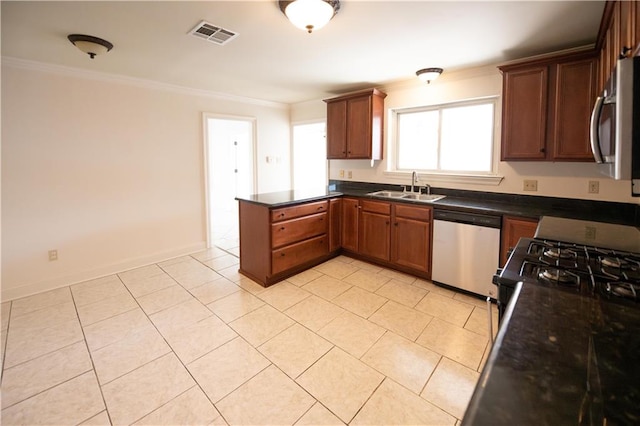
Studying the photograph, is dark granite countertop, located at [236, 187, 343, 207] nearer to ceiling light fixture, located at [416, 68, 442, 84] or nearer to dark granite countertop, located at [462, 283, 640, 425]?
ceiling light fixture, located at [416, 68, 442, 84]

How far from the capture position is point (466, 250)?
9.78 ft

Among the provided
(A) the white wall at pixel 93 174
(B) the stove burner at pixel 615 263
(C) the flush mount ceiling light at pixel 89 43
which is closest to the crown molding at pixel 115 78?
(A) the white wall at pixel 93 174

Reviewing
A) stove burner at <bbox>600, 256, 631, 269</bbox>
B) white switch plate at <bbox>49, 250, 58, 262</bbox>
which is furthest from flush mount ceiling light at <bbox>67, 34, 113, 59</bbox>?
stove burner at <bbox>600, 256, 631, 269</bbox>

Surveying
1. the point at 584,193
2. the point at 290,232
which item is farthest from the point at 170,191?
the point at 584,193

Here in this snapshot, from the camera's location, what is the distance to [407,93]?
387cm

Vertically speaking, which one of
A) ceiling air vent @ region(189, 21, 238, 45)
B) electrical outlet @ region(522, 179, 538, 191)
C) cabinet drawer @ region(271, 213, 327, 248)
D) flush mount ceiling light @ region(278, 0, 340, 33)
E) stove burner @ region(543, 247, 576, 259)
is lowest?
cabinet drawer @ region(271, 213, 327, 248)

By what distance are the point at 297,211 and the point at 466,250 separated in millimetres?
1780

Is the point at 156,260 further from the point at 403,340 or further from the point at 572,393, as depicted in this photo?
the point at 572,393

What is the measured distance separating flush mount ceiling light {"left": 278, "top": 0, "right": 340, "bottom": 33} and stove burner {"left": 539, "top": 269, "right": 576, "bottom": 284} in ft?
6.02

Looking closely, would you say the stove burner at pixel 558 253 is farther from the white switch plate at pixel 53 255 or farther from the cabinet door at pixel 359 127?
the white switch plate at pixel 53 255

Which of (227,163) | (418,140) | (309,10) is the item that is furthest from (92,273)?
(227,163)

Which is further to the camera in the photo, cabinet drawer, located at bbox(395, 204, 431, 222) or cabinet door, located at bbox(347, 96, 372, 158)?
cabinet door, located at bbox(347, 96, 372, 158)

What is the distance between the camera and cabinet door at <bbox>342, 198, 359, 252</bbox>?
396 cm

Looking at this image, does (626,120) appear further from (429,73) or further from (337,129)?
(337,129)
